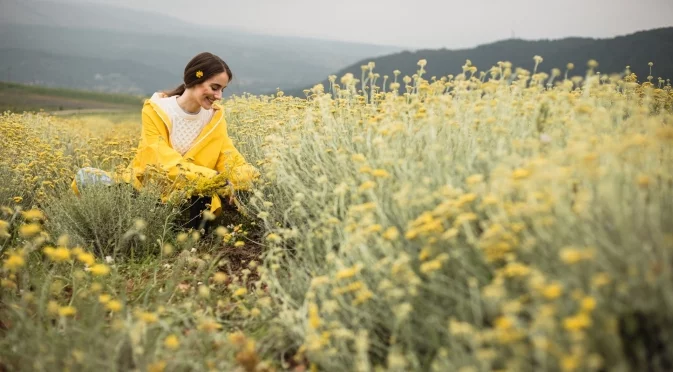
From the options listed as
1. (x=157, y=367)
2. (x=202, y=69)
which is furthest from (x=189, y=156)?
(x=157, y=367)

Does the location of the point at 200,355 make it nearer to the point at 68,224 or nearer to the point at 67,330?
the point at 67,330

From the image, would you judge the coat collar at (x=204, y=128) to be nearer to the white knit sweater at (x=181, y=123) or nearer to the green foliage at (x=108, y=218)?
the white knit sweater at (x=181, y=123)

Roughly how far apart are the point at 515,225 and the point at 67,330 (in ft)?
5.21

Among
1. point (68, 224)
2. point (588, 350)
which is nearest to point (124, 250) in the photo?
point (68, 224)

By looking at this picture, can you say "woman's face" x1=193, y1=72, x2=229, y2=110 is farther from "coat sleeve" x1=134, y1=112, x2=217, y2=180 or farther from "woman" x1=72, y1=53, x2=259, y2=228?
"coat sleeve" x1=134, y1=112, x2=217, y2=180

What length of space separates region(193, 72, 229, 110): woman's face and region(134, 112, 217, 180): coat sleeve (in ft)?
1.27

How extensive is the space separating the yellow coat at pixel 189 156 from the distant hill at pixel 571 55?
3.16 m

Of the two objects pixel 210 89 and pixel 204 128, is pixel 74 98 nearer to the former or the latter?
pixel 204 128

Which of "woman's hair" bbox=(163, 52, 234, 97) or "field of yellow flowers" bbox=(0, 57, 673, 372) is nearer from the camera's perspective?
"field of yellow flowers" bbox=(0, 57, 673, 372)

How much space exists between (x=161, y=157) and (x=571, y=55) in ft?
207

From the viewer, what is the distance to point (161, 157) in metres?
3.29

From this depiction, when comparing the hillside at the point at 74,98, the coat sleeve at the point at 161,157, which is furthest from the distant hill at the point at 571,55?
the hillside at the point at 74,98

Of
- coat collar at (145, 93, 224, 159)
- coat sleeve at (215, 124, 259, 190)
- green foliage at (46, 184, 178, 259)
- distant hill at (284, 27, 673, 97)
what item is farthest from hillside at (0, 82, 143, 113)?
green foliage at (46, 184, 178, 259)

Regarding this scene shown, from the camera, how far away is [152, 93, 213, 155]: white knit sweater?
3.61 metres
